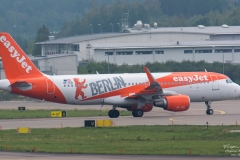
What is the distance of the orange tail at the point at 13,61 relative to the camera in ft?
217

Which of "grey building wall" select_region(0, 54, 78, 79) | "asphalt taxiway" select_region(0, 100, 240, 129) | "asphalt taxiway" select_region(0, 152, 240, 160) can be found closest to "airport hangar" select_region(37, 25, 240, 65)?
"grey building wall" select_region(0, 54, 78, 79)

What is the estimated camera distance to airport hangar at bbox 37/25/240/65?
134750 mm

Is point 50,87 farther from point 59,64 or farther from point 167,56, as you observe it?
point 167,56

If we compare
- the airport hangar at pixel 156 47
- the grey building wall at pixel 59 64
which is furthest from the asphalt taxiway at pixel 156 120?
the airport hangar at pixel 156 47

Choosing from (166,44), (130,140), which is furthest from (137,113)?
(166,44)

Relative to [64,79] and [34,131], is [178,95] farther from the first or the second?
[34,131]

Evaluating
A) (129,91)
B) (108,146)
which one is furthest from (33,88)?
(108,146)

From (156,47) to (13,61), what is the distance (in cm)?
7148

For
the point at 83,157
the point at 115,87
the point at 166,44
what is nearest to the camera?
the point at 83,157

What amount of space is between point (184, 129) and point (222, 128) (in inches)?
107

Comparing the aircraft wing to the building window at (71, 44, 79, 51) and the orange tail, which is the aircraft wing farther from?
the building window at (71, 44, 79, 51)

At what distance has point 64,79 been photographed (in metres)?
68.3

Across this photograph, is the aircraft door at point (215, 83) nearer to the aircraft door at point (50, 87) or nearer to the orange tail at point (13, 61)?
the aircraft door at point (50, 87)

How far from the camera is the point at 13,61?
66312 millimetres
